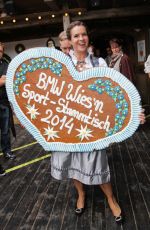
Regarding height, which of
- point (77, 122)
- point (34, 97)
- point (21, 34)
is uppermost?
point (21, 34)

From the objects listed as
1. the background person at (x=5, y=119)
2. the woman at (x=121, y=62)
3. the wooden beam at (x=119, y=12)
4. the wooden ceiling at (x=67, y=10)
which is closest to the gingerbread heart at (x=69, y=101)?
the background person at (x=5, y=119)

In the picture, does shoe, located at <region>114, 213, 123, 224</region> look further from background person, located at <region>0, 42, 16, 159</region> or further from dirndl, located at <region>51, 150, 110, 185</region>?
background person, located at <region>0, 42, 16, 159</region>

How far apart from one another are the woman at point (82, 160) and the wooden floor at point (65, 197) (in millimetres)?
204

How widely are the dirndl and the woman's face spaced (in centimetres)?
74

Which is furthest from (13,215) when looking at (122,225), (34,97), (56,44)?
(56,44)

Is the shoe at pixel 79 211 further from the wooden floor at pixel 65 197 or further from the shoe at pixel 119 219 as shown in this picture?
the shoe at pixel 119 219

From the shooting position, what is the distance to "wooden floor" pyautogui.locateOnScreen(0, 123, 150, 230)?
2.18 m

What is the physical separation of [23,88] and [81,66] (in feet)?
1.46

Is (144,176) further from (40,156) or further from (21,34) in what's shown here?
(21,34)

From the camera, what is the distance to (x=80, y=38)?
1.96 m

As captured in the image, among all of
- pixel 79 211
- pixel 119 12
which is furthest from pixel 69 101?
pixel 119 12

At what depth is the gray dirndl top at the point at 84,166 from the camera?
2006 millimetres

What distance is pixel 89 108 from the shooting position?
6.22ft

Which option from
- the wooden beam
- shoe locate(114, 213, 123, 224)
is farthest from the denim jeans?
the wooden beam
